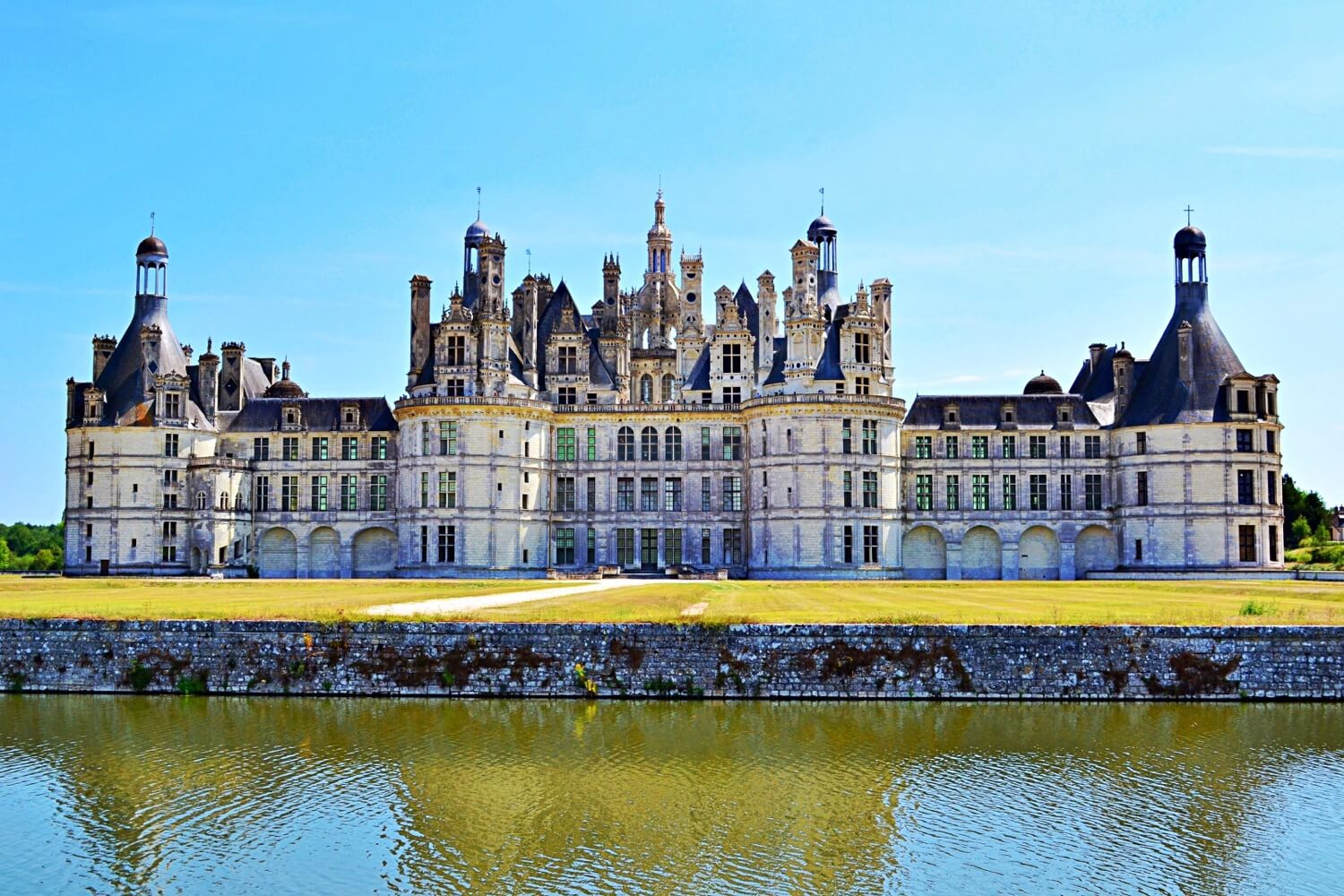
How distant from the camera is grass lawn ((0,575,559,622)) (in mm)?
37125

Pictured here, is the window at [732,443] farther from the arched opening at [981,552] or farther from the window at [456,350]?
the window at [456,350]

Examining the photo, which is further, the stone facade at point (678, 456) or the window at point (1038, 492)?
the window at point (1038, 492)

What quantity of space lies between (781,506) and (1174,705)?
38.8 meters

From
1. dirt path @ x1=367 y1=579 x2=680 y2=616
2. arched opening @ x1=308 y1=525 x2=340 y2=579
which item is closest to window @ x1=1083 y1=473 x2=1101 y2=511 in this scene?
dirt path @ x1=367 y1=579 x2=680 y2=616

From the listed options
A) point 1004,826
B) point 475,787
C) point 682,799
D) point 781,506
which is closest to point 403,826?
point 475,787

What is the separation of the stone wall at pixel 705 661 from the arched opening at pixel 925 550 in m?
41.9

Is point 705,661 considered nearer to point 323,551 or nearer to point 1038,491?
point 1038,491

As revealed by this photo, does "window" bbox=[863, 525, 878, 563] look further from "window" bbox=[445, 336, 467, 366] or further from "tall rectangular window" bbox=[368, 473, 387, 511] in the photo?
"tall rectangular window" bbox=[368, 473, 387, 511]

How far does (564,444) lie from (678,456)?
656cm

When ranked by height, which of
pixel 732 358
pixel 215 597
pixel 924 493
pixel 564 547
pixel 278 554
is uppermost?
pixel 732 358

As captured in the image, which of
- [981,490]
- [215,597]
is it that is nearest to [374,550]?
[215,597]

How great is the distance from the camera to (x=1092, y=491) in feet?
246

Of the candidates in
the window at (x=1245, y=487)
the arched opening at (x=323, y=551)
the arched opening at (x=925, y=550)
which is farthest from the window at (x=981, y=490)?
the arched opening at (x=323, y=551)

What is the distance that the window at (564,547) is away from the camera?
75500 mm
